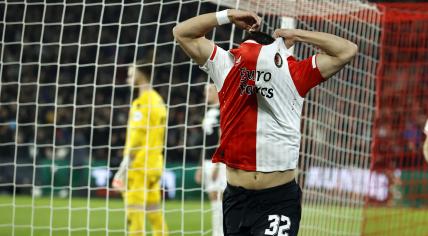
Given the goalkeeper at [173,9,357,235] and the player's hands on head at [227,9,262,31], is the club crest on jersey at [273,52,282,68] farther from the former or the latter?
the player's hands on head at [227,9,262,31]

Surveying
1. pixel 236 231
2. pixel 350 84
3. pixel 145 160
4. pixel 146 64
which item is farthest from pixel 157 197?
pixel 236 231

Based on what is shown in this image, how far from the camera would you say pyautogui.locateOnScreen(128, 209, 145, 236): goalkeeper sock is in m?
9.27

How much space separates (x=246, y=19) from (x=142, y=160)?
4.50 meters

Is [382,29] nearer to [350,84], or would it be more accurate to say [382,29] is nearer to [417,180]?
[350,84]

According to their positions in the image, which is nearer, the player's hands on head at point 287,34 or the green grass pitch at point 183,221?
the player's hands on head at point 287,34

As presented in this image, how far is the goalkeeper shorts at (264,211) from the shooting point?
16.8 feet

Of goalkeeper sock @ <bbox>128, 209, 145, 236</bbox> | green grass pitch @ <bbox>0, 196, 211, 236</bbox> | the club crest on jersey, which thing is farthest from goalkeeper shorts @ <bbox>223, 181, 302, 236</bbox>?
green grass pitch @ <bbox>0, 196, 211, 236</bbox>

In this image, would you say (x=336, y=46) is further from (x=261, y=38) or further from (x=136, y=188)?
(x=136, y=188)

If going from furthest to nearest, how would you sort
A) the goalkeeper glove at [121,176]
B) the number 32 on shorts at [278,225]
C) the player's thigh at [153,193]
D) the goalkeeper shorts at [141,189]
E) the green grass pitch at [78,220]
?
the green grass pitch at [78,220] → the player's thigh at [153,193] → the goalkeeper shorts at [141,189] → the goalkeeper glove at [121,176] → the number 32 on shorts at [278,225]

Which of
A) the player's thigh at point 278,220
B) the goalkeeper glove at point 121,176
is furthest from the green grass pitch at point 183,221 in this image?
the player's thigh at point 278,220

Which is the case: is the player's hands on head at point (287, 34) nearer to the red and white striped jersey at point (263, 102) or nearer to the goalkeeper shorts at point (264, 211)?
A: the red and white striped jersey at point (263, 102)

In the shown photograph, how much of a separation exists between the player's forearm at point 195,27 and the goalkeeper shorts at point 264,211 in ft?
3.12

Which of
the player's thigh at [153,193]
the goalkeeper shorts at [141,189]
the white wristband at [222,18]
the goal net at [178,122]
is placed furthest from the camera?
the player's thigh at [153,193]

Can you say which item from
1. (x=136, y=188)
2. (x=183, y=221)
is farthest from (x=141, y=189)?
(x=183, y=221)
